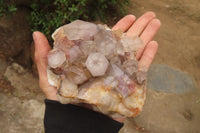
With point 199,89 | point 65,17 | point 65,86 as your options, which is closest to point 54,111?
point 65,86

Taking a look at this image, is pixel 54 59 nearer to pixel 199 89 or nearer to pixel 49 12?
pixel 49 12

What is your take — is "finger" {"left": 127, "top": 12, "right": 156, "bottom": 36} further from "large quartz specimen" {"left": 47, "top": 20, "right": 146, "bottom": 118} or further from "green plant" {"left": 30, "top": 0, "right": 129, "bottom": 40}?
"large quartz specimen" {"left": 47, "top": 20, "right": 146, "bottom": 118}

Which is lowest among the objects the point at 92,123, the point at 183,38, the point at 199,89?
the point at 199,89

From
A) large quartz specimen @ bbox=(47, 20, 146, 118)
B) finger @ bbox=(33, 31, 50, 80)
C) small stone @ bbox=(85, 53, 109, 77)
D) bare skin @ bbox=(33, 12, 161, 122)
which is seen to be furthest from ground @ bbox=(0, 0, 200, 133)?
small stone @ bbox=(85, 53, 109, 77)

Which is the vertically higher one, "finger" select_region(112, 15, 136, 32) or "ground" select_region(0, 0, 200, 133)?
"finger" select_region(112, 15, 136, 32)

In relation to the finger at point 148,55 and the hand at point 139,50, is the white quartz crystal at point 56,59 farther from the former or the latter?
the finger at point 148,55

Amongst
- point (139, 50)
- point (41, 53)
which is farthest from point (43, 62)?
point (139, 50)

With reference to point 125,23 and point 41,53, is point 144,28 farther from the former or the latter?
point 41,53
